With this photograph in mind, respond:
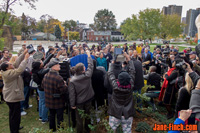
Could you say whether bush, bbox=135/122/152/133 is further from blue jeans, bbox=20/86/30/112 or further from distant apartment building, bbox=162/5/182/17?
distant apartment building, bbox=162/5/182/17

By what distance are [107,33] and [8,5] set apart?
5338 centimetres

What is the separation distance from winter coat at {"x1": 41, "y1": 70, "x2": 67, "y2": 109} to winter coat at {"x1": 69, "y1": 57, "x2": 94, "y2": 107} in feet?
1.08

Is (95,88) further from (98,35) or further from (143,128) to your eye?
(98,35)

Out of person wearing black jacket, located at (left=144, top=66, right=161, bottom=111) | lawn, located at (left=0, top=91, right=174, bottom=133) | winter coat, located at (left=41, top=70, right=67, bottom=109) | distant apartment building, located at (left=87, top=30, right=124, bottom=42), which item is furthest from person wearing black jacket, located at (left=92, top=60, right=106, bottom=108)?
distant apartment building, located at (left=87, top=30, right=124, bottom=42)

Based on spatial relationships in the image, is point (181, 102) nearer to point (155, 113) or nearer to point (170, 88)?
point (170, 88)

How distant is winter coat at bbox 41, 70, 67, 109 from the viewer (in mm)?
3658

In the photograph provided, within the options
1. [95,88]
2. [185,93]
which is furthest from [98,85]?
[185,93]

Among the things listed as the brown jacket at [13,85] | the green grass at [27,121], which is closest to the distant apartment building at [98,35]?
the green grass at [27,121]

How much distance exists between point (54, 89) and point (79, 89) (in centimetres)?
69

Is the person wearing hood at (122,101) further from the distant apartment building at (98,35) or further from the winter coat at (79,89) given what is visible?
the distant apartment building at (98,35)

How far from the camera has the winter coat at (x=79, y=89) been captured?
136 inches

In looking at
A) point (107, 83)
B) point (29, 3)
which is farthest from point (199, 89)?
point (29, 3)

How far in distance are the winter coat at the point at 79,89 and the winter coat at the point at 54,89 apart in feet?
1.08

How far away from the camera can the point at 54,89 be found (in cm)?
373
